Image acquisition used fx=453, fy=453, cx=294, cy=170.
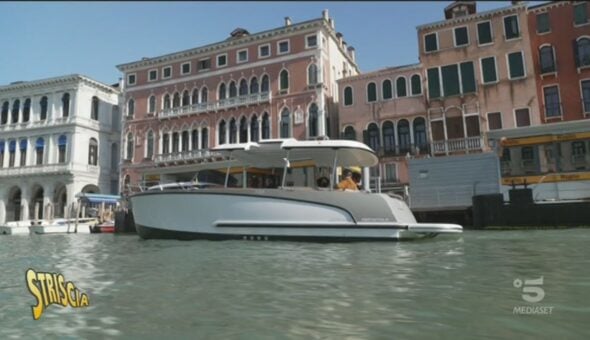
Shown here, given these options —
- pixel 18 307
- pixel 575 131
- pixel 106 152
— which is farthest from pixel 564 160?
pixel 106 152

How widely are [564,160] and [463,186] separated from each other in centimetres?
358

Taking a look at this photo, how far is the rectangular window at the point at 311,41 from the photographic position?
28.4 meters

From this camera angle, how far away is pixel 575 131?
1644cm

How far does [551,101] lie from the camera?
942 inches

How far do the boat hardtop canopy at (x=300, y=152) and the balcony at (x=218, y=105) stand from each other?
59.0 feet

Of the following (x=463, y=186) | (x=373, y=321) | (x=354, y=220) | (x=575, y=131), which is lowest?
(x=373, y=321)

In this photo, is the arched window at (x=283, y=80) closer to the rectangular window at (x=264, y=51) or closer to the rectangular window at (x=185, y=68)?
the rectangular window at (x=264, y=51)

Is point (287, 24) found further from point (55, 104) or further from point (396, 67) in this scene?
point (55, 104)

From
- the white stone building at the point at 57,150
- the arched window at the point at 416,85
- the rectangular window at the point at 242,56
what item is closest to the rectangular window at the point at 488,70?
the arched window at the point at 416,85

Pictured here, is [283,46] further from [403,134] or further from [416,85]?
[403,134]

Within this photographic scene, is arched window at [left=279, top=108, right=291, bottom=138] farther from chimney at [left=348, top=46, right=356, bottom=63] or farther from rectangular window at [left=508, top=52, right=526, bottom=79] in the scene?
rectangular window at [left=508, top=52, right=526, bottom=79]

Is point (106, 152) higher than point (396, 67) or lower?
lower

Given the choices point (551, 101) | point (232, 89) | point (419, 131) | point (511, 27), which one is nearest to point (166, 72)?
point (232, 89)

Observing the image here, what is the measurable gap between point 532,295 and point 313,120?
2450 centimetres
